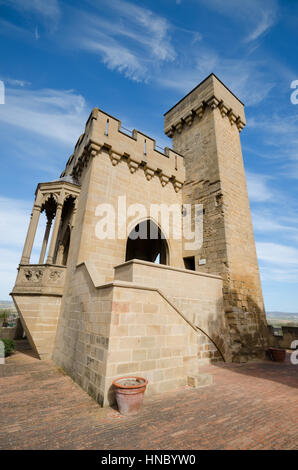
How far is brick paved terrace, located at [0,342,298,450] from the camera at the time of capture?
9.17 ft

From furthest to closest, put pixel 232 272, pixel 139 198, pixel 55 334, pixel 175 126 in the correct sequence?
pixel 175 126 → pixel 139 198 → pixel 232 272 → pixel 55 334

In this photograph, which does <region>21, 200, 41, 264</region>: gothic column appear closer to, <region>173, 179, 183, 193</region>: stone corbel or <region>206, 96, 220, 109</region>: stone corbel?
<region>173, 179, 183, 193</region>: stone corbel

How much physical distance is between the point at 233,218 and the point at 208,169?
3054 millimetres

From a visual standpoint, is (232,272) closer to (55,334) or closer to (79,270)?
(79,270)

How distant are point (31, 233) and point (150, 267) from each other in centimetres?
566

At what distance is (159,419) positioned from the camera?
11.2 ft

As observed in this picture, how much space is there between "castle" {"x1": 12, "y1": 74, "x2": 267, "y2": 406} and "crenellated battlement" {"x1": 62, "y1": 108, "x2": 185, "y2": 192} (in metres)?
0.06

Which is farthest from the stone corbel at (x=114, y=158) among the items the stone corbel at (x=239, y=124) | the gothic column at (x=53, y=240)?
the stone corbel at (x=239, y=124)

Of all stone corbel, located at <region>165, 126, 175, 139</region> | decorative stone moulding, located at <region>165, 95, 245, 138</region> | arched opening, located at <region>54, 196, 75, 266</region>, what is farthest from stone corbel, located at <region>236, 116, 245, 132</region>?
arched opening, located at <region>54, 196, 75, 266</region>

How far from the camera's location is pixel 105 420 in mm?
3398

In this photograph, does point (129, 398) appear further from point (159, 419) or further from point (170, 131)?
point (170, 131)

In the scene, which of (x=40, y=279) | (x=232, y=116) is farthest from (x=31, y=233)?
(x=232, y=116)

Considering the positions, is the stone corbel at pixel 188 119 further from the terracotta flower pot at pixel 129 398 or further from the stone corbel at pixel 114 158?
the terracotta flower pot at pixel 129 398

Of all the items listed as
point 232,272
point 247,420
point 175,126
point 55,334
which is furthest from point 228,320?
point 175,126
